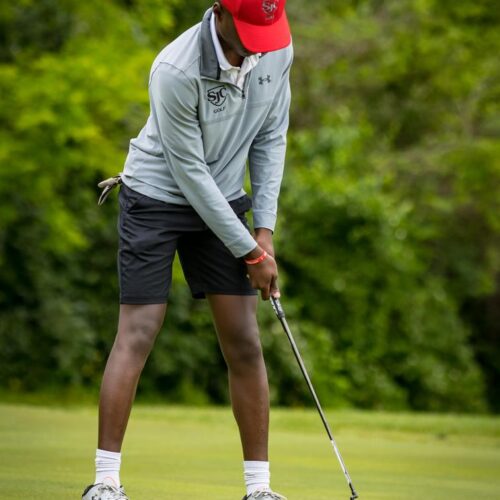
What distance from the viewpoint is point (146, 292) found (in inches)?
183

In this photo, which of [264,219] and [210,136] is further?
[264,219]

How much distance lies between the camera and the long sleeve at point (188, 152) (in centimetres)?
446

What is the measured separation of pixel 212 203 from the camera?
453cm

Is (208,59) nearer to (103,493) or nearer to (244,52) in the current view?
(244,52)

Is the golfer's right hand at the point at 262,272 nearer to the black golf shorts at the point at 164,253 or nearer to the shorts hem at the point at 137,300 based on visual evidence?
the black golf shorts at the point at 164,253

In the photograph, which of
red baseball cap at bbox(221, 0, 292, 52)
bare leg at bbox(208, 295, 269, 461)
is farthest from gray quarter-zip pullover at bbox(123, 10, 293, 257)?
bare leg at bbox(208, 295, 269, 461)

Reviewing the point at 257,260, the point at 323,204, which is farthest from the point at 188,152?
the point at 323,204

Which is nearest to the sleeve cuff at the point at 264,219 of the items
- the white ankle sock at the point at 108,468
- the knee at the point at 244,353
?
→ the knee at the point at 244,353

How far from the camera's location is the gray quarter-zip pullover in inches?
176

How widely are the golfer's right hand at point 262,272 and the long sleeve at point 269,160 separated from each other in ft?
0.77

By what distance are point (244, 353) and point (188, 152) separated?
31.5 inches

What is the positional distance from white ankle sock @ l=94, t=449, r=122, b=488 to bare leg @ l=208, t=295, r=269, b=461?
1.68ft

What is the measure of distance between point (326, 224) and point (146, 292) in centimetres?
1715

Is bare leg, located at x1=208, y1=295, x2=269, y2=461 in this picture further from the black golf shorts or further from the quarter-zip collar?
the quarter-zip collar
